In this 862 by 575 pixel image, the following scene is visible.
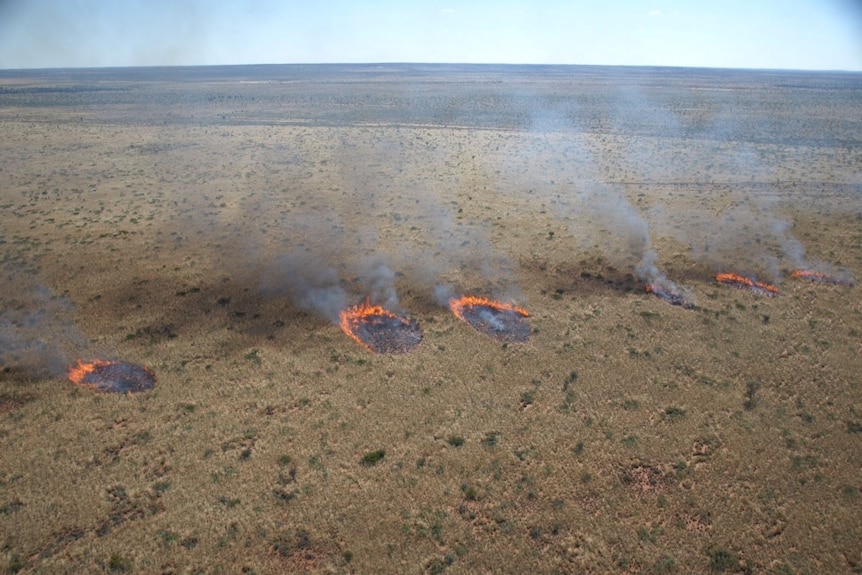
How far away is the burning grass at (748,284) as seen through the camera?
107 feet

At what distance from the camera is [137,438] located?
2098cm

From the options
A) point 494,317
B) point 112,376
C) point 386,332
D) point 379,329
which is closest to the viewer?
point 112,376

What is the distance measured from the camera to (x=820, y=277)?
114 feet

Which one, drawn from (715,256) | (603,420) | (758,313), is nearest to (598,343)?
(603,420)

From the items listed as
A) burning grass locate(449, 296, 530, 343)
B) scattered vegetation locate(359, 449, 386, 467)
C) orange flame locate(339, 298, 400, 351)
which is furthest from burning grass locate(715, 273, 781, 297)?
scattered vegetation locate(359, 449, 386, 467)

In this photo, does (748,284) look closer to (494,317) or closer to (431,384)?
(494,317)

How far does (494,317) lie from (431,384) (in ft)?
23.6

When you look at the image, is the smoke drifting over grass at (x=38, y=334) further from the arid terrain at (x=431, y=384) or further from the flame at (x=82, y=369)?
the flame at (x=82, y=369)

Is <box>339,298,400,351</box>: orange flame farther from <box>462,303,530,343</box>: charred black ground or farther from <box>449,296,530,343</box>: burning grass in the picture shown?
<box>462,303,530,343</box>: charred black ground

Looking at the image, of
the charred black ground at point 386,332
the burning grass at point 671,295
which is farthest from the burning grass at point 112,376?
the burning grass at point 671,295

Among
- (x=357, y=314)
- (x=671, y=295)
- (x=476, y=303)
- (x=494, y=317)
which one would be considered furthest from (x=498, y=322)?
(x=671, y=295)

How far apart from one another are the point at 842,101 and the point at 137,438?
173178 millimetres

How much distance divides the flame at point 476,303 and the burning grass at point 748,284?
13770 millimetres

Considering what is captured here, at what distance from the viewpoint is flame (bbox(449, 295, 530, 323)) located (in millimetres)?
30587
